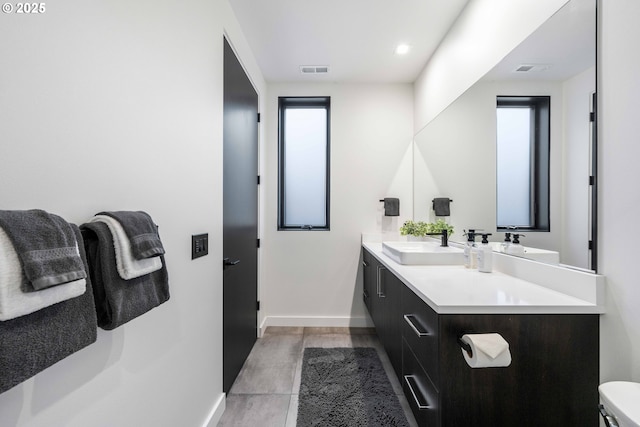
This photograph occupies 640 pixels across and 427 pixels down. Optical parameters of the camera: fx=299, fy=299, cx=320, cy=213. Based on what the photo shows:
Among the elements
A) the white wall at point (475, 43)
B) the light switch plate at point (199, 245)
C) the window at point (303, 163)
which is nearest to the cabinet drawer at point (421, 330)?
the light switch plate at point (199, 245)

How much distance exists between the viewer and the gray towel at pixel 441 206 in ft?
7.97

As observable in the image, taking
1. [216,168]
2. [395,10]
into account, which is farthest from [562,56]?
[216,168]

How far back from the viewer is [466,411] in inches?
43.1

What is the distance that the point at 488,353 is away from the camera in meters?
0.98

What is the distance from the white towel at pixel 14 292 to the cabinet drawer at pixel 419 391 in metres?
1.22

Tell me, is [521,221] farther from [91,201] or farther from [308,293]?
[308,293]

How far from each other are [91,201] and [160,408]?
2.81 ft

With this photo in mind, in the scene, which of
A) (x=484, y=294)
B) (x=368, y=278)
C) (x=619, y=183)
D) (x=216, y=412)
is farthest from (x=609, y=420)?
(x=368, y=278)

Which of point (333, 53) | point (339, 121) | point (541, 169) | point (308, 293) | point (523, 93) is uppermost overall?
point (333, 53)

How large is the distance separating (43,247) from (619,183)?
165 centimetres

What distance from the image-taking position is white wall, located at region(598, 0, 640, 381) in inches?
38.9

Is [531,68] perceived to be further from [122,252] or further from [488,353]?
[122,252]

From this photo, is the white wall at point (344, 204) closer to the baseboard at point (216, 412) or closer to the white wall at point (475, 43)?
the white wall at point (475, 43)

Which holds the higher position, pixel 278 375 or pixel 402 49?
pixel 402 49
